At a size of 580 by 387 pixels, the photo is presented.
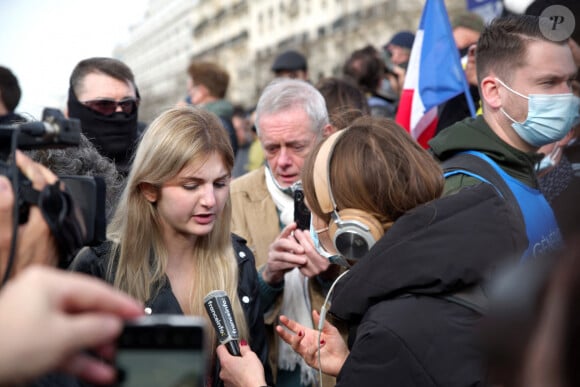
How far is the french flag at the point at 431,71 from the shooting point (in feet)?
17.4

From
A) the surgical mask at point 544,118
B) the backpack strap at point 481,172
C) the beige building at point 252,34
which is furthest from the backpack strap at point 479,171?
the beige building at point 252,34

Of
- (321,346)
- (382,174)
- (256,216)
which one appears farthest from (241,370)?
(256,216)

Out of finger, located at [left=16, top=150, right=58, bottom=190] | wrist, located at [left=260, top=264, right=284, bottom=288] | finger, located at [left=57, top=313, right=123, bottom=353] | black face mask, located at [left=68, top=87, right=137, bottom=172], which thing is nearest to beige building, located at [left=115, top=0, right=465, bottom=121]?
black face mask, located at [left=68, top=87, right=137, bottom=172]

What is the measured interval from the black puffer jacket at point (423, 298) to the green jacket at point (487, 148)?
1.20 meters

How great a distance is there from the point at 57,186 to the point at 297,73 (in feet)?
21.4

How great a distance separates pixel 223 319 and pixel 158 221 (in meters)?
0.70

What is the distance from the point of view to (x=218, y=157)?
11.0 ft

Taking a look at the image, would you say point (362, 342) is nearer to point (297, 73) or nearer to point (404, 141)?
point (404, 141)

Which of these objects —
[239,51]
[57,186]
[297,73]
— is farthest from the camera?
[239,51]

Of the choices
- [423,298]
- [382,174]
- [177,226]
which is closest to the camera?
[423,298]

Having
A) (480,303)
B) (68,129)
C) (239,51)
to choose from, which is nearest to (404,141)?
(480,303)

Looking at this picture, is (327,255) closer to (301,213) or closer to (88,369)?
(301,213)

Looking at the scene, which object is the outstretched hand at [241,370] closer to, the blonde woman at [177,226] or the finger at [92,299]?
the blonde woman at [177,226]

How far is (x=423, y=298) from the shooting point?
94.5 inches
